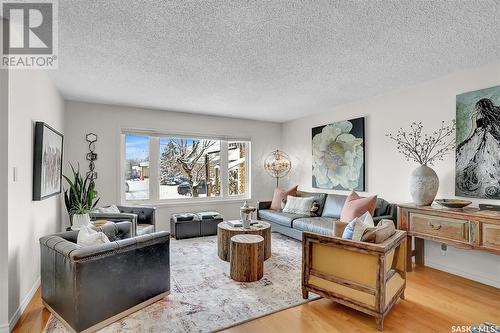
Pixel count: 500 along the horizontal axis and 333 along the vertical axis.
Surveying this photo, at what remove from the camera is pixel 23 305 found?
240 cm

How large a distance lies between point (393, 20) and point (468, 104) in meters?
1.82

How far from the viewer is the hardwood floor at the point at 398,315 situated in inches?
84.8

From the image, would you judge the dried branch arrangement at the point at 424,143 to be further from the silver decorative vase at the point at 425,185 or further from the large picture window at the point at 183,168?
the large picture window at the point at 183,168

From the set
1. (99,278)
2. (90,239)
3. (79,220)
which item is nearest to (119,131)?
(79,220)

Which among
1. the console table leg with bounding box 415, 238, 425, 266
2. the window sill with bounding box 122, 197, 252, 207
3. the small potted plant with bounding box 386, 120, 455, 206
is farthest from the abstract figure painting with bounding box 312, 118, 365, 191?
the window sill with bounding box 122, 197, 252, 207

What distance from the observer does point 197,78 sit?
3322 millimetres

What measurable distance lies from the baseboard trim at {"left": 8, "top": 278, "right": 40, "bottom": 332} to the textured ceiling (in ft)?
7.63

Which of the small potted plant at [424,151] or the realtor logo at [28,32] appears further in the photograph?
the small potted plant at [424,151]

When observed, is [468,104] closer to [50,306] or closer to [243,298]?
[243,298]

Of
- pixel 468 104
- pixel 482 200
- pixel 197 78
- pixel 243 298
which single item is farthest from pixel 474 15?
pixel 243 298

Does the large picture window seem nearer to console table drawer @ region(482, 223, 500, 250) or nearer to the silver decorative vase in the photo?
the silver decorative vase

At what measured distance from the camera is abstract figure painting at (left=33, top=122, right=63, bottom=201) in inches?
105

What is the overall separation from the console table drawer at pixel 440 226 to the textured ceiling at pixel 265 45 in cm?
169

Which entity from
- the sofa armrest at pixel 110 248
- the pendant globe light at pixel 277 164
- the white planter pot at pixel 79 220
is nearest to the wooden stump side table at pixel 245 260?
the sofa armrest at pixel 110 248
